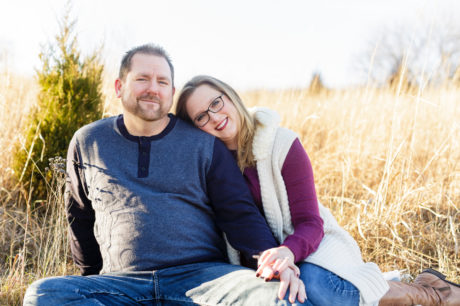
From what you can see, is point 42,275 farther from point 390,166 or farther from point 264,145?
point 390,166

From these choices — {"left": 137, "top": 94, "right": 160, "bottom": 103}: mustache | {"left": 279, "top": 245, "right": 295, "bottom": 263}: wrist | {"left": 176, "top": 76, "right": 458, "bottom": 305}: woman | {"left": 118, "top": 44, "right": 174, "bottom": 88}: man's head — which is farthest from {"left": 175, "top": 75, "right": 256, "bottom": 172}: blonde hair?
{"left": 279, "top": 245, "right": 295, "bottom": 263}: wrist

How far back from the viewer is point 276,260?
1.83 m

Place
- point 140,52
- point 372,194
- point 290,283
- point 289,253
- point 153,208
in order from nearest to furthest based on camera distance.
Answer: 1. point 290,283
2. point 289,253
3. point 153,208
4. point 140,52
5. point 372,194

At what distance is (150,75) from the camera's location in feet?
7.39

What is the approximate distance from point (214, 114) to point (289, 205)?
2.05 ft

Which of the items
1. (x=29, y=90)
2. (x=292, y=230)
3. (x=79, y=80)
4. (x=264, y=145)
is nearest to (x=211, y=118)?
(x=264, y=145)

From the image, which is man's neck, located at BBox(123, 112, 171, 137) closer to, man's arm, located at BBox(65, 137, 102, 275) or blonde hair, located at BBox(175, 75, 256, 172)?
blonde hair, located at BBox(175, 75, 256, 172)

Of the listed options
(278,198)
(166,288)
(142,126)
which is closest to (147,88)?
(142,126)

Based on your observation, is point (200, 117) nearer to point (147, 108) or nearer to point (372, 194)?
point (147, 108)

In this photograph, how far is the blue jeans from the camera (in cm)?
181

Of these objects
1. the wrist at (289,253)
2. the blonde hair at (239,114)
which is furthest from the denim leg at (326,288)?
the blonde hair at (239,114)

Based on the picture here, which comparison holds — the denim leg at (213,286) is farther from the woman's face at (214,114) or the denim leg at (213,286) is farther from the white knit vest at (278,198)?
the woman's face at (214,114)

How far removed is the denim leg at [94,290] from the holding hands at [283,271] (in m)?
0.55

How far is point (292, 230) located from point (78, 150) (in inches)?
48.4
